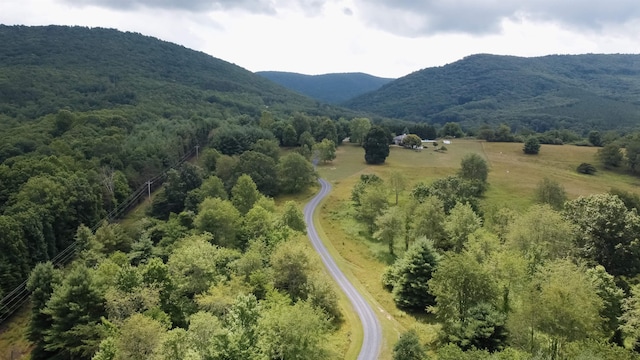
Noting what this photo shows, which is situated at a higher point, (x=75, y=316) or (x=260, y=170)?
(x=260, y=170)

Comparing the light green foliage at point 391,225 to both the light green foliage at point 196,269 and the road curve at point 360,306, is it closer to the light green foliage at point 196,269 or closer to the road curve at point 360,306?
the road curve at point 360,306

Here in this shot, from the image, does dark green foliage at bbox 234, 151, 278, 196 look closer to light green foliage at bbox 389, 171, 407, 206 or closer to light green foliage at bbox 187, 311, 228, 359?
light green foliage at bbox 389, 171, 407, 206

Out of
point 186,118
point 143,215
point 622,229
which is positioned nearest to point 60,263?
point 143,215

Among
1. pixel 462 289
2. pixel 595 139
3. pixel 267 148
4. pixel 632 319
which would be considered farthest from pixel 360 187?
pixel 595 139

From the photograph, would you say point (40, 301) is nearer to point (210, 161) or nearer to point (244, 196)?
point (244, 196)

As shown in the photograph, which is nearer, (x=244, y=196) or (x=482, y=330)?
(x=482, y=330)

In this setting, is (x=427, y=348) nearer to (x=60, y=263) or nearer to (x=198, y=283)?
(x=198, y=283)

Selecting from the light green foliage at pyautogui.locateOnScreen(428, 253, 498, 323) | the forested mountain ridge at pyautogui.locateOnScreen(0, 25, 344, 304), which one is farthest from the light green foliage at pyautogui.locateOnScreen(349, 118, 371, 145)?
the light green foliage at pyautogui.locateOnScreen(428, 253, 498, 323)
